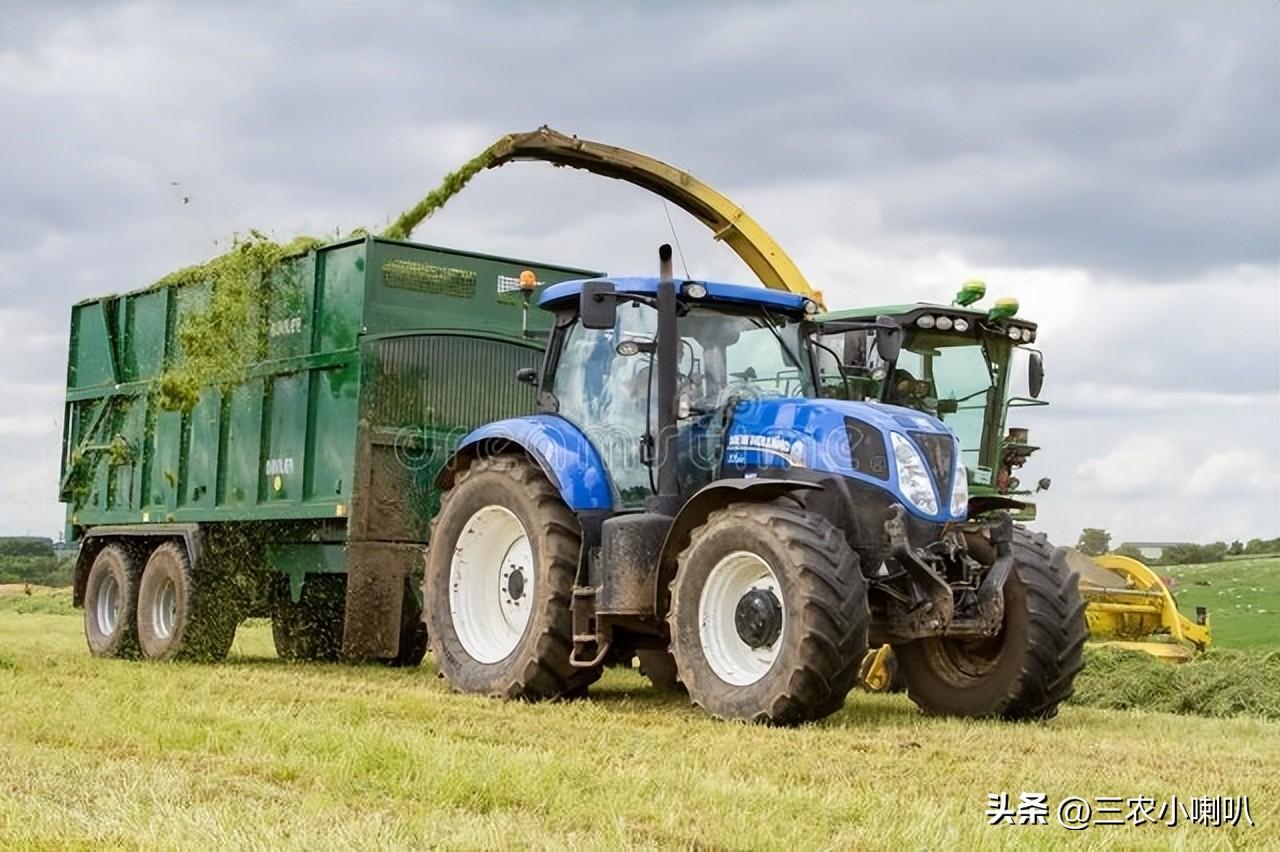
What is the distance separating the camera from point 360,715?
8070 millimetres

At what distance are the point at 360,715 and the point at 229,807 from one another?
296 cm

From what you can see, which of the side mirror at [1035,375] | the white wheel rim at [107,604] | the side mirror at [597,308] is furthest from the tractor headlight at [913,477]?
the white wheel rim at [107,604]

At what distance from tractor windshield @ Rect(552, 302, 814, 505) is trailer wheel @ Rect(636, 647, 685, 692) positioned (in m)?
1.73

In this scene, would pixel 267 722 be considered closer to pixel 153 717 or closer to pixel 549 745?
pixel 153 717

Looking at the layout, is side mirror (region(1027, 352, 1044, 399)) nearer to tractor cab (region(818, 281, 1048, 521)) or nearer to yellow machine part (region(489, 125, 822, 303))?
tractor cab (region(818, 281, 1048, 521))

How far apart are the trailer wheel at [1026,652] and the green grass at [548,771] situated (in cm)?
27

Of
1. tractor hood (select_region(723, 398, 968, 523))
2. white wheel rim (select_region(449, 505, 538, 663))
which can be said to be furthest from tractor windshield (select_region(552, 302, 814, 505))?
white wheel rim (select_region(449, 505, 538, 663))

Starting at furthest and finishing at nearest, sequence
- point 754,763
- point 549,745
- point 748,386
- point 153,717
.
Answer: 1. point 748,386
2. point 153,717
3. point 549,745
4. point 754,763

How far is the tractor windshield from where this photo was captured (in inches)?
359

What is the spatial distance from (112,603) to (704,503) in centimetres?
779

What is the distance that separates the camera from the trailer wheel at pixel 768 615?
785 centimetres

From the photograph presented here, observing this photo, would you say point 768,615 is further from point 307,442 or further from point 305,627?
point 305,627

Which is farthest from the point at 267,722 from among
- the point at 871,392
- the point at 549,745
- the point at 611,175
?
the point at 611,175

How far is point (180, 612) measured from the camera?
13086 millimetres
